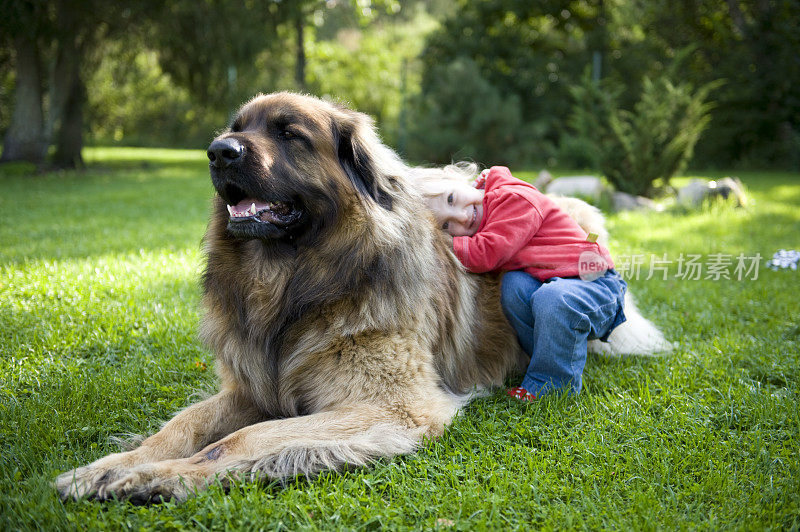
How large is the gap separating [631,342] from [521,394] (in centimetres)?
111

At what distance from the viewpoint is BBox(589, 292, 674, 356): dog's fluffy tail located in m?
3.82

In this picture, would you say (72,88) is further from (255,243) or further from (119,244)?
(255,243)

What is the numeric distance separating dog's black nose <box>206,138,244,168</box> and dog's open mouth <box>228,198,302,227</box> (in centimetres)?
21

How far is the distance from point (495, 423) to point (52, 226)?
24.9 feet

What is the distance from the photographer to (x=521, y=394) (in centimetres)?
320

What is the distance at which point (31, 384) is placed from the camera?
326 centimetres

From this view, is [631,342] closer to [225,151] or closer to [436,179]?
Answer: [436,179]

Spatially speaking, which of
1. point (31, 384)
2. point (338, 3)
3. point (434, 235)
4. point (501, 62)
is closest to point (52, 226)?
point (31, 384)

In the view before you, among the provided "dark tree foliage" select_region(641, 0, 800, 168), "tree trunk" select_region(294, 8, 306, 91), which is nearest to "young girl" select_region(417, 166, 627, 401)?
"dark tree foliage" select_region(641, 0, 800, 168)

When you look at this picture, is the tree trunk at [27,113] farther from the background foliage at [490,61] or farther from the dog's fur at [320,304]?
the dog's fur at [320,304]

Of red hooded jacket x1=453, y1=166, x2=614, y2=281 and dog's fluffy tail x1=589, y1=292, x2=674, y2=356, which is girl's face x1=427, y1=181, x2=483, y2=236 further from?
dog's fluffy tail x1=589, y1=292, x2=674, y2=356

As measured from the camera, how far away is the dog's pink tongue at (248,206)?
2.68 m

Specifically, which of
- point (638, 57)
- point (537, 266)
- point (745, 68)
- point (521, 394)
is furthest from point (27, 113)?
point (745, 68)

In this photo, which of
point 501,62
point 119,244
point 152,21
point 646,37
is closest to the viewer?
point 119,244
